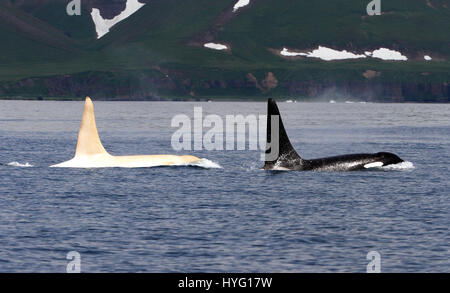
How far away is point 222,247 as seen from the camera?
30.8 m

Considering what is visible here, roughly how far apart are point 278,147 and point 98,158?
446 inches

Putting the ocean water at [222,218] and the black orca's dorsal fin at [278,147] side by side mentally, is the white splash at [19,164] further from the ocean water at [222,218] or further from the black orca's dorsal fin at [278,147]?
the black orca's dorsal fin at [278,147]

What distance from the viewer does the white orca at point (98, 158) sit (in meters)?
53.1

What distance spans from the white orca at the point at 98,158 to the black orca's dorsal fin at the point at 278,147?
6.45m

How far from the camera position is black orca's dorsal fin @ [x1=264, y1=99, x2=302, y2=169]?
165 ft

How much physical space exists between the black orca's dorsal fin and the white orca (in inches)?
254

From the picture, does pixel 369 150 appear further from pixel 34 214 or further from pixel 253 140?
pixel 34 214

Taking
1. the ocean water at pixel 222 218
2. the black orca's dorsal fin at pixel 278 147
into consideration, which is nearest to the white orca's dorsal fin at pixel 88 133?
the ocean water at pixel 222 218

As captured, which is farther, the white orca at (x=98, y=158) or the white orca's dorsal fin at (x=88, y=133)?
the white orca at (x=98, y=158)

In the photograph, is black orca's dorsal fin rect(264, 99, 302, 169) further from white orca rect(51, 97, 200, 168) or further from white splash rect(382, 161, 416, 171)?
white orca rect(51, 97, 200, 168)

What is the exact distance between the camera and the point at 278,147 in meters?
51.5

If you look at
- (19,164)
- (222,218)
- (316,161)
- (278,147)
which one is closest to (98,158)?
(19,164)

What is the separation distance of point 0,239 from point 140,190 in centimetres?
1371
